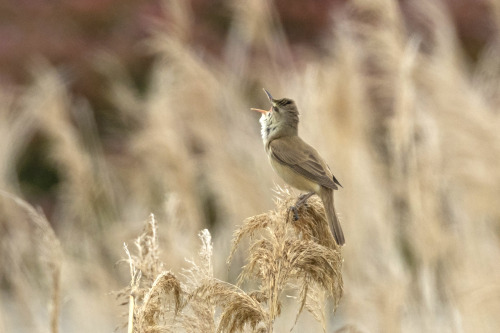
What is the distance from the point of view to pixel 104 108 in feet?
34.9

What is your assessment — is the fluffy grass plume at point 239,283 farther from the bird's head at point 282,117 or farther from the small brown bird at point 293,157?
the bird's head at point 282,117

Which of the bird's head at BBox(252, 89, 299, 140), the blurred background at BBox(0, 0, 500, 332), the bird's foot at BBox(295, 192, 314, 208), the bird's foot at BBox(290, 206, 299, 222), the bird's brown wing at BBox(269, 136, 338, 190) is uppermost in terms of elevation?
the blurred background at BBox(0, 0, 500, 332)

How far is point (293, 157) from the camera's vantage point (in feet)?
9.27

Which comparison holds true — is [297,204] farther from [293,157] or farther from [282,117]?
[282,117]

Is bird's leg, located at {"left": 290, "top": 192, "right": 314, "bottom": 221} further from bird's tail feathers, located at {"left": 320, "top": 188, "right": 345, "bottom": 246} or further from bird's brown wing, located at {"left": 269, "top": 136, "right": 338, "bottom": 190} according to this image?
bird's brown wing, located at {"left": 269, "top": 136, "right": 338, "bottom": 190}

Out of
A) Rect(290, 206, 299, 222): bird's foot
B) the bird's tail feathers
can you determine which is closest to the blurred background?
the bird's tail feathers

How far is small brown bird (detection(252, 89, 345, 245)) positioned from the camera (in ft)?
8.82

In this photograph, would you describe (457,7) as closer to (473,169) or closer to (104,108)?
(104,108)

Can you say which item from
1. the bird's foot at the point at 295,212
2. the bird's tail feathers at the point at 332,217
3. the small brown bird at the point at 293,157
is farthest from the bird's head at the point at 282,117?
the bird's foot at the point at 295,212

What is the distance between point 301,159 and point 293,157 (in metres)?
0.03

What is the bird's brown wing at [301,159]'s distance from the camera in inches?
106

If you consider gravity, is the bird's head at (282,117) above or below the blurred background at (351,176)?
below

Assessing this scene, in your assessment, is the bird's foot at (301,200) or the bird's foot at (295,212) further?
the bird's foot at (301,200)

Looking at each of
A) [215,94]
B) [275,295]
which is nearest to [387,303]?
[275,295]
